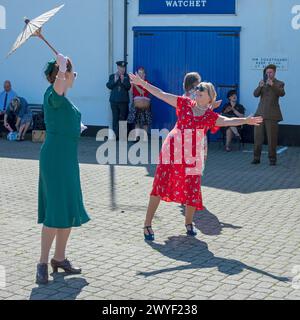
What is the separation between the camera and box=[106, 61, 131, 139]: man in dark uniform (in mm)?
15898

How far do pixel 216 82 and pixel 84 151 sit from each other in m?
3.34

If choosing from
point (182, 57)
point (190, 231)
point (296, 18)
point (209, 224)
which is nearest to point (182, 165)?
point (190, 231)

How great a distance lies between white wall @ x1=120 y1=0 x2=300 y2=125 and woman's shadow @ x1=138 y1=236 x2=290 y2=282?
8306mm

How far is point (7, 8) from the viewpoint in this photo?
1744cm

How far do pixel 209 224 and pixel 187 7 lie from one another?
8.50 m

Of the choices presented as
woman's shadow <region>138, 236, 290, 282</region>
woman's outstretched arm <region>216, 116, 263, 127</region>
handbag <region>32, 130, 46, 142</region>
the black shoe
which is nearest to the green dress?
the black shoe

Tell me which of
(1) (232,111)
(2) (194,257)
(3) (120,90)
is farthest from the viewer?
(3) (120,90)

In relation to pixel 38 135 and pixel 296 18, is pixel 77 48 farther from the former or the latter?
pixel 296 18

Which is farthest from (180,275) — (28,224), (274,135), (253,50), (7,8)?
(7,8)

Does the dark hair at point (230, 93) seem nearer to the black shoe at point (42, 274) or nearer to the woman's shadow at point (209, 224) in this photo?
the woman's shadow at point (209, 224)

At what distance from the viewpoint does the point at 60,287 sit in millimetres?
5984

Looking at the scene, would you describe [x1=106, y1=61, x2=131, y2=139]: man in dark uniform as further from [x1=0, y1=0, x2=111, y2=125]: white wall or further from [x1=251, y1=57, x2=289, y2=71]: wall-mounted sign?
[x1=251, y1=57, x2=289, y2=71]: wall-mounted sign

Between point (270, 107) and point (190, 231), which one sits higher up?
point (270, 107)
